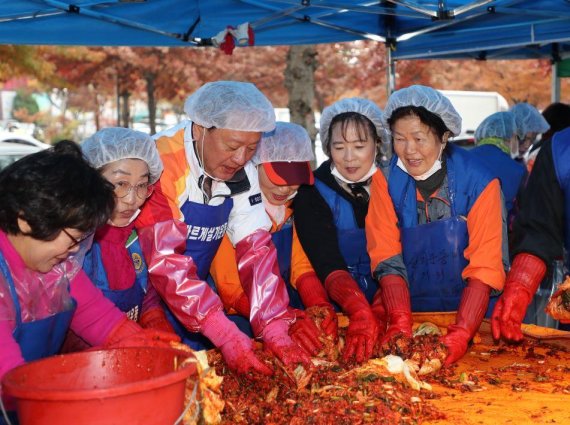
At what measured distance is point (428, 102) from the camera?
3.50 metres

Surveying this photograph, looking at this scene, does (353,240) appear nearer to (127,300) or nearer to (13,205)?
(127,300)

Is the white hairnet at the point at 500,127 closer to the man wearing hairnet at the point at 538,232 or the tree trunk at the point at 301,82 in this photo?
the tree trunk at the point at 301,82

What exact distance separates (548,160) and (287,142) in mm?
1262

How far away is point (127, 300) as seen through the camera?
130 inches

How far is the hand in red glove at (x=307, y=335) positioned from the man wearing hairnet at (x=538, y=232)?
30.5 inches

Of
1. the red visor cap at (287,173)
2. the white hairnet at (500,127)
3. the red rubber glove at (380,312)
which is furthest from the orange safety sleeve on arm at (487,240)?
the white hairnet at (500,127)

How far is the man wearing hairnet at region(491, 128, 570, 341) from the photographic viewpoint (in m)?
3.29

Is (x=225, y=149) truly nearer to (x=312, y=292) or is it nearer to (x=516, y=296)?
(x=312, y=292)

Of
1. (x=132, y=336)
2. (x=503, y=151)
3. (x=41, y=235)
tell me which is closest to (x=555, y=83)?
(x=503, y=151)

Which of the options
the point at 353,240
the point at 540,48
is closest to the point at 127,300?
the point at 353,240

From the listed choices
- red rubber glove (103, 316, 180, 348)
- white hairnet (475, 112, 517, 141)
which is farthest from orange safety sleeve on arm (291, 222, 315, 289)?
white hairnet (475, 112, 517, 141)

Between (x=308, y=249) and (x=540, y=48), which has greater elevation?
(x=540, y=48)

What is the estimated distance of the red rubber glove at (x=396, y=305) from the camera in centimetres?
328

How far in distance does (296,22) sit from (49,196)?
4104 millimetres
